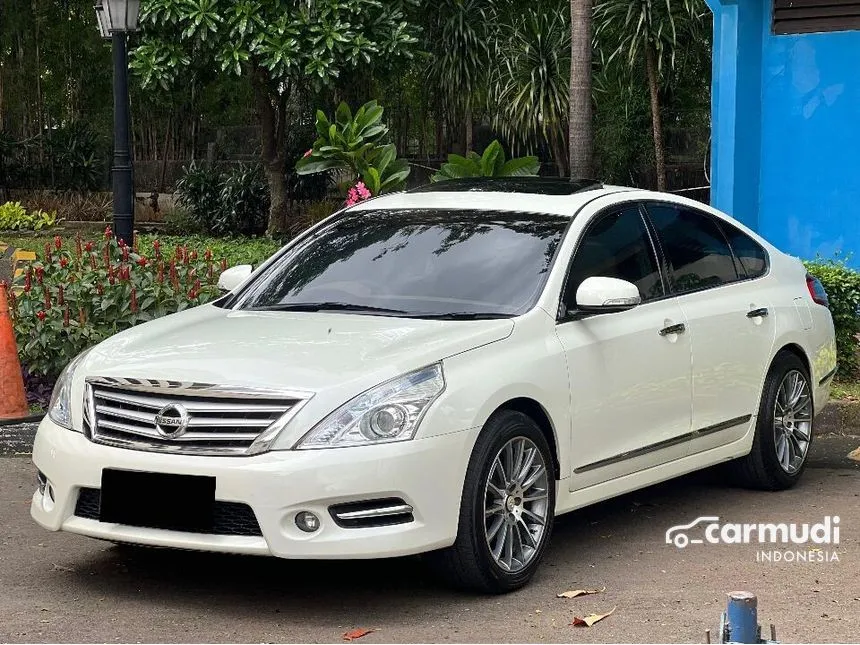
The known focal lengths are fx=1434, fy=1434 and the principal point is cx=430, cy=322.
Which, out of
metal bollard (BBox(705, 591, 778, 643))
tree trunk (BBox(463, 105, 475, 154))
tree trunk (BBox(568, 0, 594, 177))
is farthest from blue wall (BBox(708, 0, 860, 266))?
tree trunk (BBox(463, 105, 475, 154))

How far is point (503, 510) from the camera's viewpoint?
17.9 feet

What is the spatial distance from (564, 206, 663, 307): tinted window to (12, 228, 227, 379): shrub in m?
3.98

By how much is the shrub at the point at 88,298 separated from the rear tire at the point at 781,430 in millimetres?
4208

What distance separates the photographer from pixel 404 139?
2916 cm

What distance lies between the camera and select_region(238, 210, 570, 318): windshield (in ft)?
19.8

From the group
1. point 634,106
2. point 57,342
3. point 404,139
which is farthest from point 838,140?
point 404,139

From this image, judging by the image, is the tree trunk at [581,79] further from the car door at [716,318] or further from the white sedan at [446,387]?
the car door at [716,318]

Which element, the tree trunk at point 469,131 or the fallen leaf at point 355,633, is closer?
the fallen leaf at point 355,633

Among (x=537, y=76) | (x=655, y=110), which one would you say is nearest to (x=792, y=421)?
(x=655, y=110)

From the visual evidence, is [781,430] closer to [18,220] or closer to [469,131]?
[18,220]

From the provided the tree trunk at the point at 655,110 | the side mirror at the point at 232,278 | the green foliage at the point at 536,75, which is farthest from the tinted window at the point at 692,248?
the green foliage at the point at 536,75

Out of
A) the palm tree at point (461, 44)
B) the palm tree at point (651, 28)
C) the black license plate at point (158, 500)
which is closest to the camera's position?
the black license plate at point (158, 500)

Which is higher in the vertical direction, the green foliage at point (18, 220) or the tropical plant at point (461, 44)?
the tropical plant at point (461, 44)

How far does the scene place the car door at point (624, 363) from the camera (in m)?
5.93
